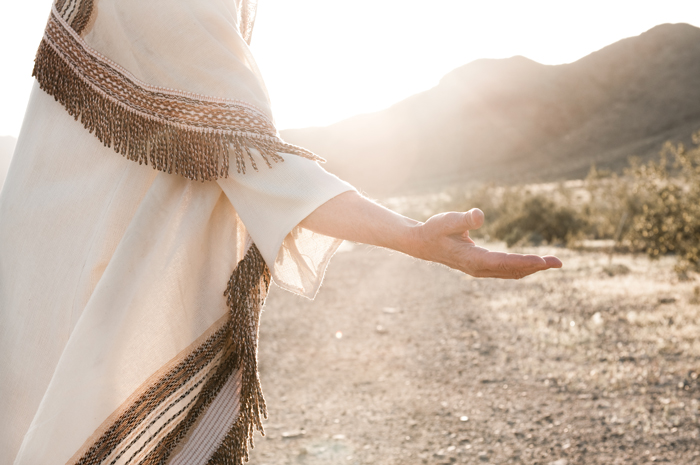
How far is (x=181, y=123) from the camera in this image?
1.10 meters

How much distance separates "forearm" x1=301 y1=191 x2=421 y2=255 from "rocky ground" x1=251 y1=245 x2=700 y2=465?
2.03m

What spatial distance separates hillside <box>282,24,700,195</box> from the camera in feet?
200

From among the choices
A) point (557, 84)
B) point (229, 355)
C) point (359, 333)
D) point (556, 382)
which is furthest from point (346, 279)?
point (557, 84)

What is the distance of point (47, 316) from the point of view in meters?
1.12

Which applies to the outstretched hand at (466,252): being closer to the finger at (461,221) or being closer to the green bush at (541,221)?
the finger at (461,221)

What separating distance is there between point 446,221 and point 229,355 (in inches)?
23.8

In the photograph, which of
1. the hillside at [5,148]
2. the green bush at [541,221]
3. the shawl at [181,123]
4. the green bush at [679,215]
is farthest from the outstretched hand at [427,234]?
the green bush at [541,221]

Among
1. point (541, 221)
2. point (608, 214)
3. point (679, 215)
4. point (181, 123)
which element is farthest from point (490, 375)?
point (541, 221)

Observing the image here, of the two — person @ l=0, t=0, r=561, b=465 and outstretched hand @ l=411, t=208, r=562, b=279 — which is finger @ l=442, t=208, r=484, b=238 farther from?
person @ l=0, t=0, r=561, b=465

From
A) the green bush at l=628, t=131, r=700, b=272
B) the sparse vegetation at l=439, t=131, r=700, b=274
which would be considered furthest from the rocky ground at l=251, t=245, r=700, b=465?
the sparse vegetation at l=439, t=131, r=700, b=274

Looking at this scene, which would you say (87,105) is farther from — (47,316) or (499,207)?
(499,207)

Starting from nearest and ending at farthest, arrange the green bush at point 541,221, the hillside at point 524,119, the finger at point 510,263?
the finger at point 510,263 → the green bush at point 541,221 → the hillside at point 524,119

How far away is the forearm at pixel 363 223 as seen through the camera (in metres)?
0.95

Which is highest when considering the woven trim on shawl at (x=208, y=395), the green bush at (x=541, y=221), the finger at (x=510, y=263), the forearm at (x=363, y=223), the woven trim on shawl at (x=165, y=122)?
the woven trim on shawl at (x=165, y=122)
